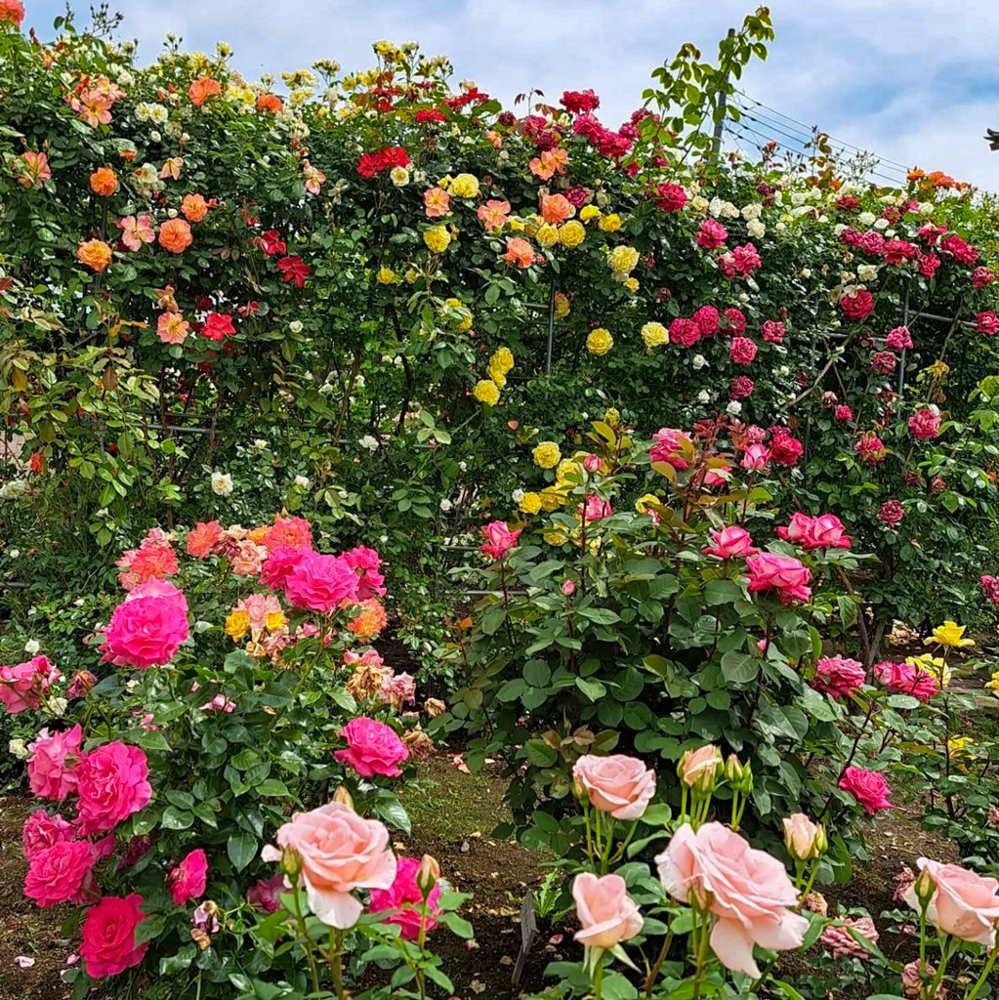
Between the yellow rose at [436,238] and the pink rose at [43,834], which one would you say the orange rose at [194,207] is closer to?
the yellow rose at [436,238]

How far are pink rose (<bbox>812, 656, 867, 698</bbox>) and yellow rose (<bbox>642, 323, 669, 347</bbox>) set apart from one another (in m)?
1.93

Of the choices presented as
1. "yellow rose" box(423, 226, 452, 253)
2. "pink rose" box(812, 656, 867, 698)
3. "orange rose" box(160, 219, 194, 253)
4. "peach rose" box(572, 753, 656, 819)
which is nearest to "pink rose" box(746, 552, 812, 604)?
"pink rose" box(812, 656, 867, 698)

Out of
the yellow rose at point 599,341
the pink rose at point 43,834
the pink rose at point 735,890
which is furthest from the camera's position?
the yellow rose at point 599,341

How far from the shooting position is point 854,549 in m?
4.17

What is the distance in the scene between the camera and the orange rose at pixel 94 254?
9.08 ft

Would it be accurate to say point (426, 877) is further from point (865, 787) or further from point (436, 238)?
point (436, 238)

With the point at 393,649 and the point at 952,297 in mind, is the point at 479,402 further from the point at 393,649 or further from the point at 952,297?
the point at 952,297

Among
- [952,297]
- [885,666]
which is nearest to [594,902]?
[885,666]

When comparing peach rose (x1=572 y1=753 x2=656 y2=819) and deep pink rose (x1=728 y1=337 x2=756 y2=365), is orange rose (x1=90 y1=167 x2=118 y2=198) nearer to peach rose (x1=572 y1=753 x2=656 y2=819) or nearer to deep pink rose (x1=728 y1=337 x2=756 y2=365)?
deep pink rose (x1=728 y1=337 x2=756 y2=365)

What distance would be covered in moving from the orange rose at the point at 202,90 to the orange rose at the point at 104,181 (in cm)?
37

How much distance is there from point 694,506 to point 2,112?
245 cm

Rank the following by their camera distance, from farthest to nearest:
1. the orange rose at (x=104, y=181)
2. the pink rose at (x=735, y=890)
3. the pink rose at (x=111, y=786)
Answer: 1. the orange rose at (x=104, y=181)
2. the pink rose at (x=111, y=786)
3. the pink rose at (x=735, y=890)

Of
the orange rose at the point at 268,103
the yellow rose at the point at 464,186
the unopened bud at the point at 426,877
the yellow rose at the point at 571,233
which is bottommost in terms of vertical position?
the unopened bud at the point at 426,877

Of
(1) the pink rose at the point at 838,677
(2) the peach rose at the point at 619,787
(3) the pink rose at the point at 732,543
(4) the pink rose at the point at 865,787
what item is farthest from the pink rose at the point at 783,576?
(2) the peach rose at the point at 619,787
